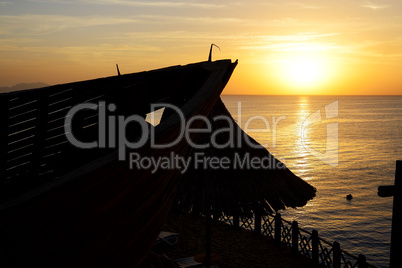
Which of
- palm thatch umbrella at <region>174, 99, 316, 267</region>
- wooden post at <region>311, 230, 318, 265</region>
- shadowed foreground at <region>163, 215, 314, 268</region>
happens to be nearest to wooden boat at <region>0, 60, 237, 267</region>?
palm thatch umbrella at <region>174, 99, 316, 267</region>

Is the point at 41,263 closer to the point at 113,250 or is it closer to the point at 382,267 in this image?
the point at 113,250

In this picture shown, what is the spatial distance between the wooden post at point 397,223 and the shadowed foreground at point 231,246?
5.57 m

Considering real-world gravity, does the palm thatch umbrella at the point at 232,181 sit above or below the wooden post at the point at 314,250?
above

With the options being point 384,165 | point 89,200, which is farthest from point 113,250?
point 384,165

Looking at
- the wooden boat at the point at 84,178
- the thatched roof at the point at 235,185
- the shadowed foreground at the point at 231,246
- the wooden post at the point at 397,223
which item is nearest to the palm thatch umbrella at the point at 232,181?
the thatched roof at the point at 235,185

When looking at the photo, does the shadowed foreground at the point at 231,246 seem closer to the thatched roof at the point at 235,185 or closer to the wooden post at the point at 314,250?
the wooden post at the point at 314,250

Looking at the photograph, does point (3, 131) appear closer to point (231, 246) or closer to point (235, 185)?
point (235, 185)

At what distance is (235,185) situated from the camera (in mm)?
6898

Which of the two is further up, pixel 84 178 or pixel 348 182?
pixel 84 178

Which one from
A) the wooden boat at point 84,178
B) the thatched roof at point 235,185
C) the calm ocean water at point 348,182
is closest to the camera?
the wooden boat at point 84,178

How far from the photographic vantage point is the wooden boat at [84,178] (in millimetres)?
1919

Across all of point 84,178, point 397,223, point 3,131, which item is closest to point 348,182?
point 397,223

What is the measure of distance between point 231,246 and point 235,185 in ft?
21.1

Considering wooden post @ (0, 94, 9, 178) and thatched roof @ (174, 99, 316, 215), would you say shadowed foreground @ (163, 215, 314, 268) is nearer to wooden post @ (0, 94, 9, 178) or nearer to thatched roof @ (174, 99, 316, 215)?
thatched roof @ (174, 99, 316, 215)
